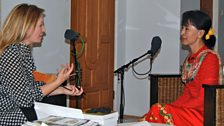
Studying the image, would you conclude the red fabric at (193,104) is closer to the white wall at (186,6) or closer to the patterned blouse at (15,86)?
the patterned blouse at (15,86)

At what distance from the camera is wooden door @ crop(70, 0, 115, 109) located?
4.16 metres

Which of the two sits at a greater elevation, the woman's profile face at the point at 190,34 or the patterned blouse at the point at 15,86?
the woman's profile face at the point at 190,34

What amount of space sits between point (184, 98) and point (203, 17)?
0.61 meters

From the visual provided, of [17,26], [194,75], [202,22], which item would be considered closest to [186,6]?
[202,22]

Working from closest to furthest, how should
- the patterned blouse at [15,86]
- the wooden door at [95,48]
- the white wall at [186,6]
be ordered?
the patterned blouse at [15,86] → the wooden door at [95,48] → the white wall at [186,6]

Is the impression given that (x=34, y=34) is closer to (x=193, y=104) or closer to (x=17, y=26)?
(x=17, y=26)

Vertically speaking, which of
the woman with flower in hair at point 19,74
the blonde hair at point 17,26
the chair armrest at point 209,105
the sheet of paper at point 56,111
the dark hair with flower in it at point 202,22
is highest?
the dark hair with flower in it at point 202,22

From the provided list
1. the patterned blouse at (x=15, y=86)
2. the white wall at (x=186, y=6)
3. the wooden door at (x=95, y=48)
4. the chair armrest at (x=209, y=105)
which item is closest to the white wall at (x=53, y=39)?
the wooden door at (x=95, y=48)

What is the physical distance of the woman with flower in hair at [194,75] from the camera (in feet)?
9.27

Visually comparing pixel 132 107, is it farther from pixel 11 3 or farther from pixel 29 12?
pixel 29 12

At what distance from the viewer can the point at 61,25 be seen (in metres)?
3.85

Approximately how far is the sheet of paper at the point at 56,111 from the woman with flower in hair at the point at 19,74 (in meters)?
0.11

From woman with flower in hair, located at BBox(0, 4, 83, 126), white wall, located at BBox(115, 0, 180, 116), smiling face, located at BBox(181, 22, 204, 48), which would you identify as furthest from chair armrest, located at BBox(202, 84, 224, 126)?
white wall, located at BBox(115, 0, 180, 116)

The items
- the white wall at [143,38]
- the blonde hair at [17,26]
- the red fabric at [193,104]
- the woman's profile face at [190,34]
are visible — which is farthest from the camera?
the white wall at [143,38]
